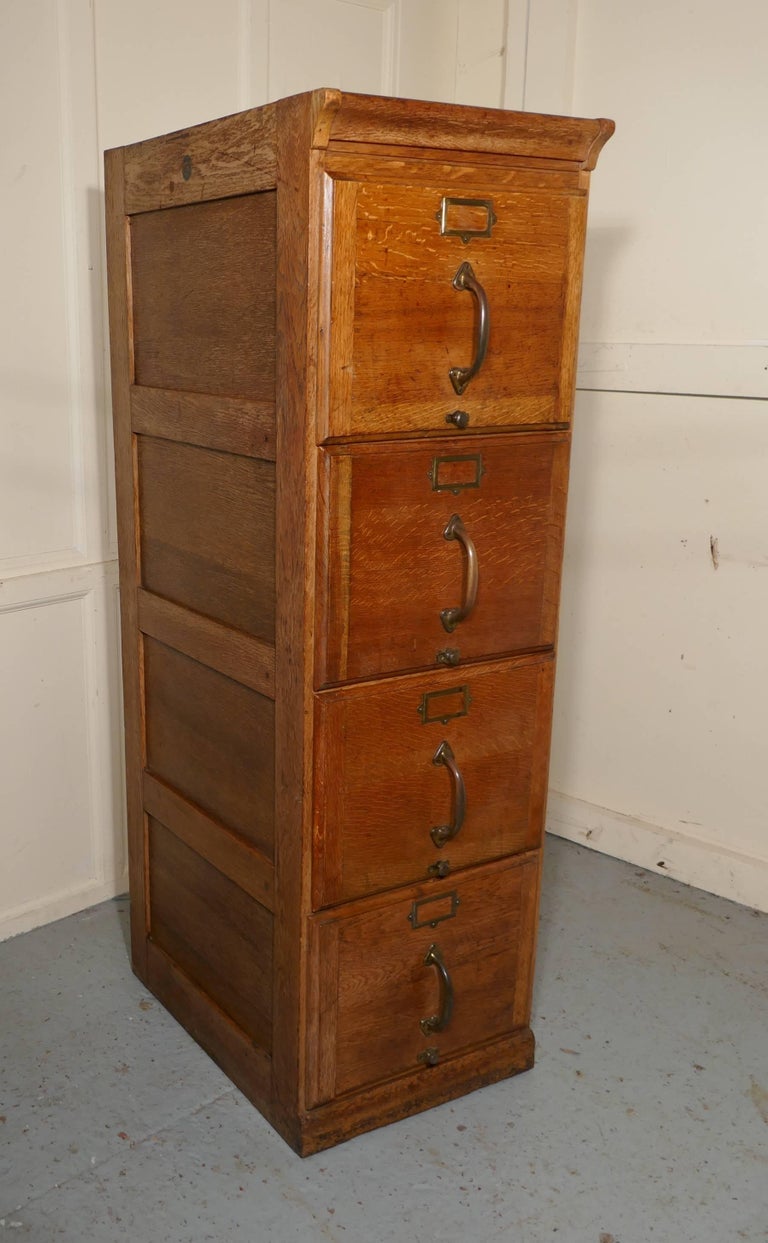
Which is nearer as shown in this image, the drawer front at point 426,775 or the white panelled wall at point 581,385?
the drawer front at point 426,775

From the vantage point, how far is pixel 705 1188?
2.08m

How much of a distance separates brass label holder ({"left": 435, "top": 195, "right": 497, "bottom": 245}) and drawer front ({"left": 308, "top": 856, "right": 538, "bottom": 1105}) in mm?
1147

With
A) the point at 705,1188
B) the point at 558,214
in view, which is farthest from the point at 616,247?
the point at 705,1188

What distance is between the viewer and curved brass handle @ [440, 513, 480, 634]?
197 cm

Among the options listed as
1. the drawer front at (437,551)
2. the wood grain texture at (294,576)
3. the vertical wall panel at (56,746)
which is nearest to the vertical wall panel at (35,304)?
the vertical wall panel at (56,746)

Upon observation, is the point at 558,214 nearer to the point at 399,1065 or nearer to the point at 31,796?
the point at 399,1065

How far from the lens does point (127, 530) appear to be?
240cm

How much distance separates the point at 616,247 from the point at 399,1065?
6.96 ft

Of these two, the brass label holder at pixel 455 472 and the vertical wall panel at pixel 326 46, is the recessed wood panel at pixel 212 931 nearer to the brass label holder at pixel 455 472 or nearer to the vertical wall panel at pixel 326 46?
the brass label holder at pixel 455 472

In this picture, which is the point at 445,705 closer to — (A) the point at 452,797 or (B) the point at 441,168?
(A) the point at 452,797

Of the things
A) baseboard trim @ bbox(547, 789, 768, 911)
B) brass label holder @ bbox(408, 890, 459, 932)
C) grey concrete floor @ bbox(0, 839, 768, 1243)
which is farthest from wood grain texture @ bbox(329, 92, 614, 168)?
baseboard trim @ bbox(547, 789, 768, 911)

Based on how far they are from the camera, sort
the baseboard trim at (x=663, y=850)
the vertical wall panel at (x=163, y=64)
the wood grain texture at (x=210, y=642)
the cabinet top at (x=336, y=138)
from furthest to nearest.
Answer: the baseboard trim at (x=663, y=850) < the vertical wall panel at (x=163, y=64) < the wood grain texture at (x=210, y=642) < the cabinet top at (x=336, y=138)

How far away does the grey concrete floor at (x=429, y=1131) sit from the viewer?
1978 millimetres

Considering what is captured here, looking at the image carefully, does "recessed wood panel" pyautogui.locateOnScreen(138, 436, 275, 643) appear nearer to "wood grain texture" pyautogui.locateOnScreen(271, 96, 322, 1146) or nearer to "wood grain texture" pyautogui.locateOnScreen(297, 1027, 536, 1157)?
"wood grain texture" pyautogui.locateOnScreen(271, 96, 322, 1146)
